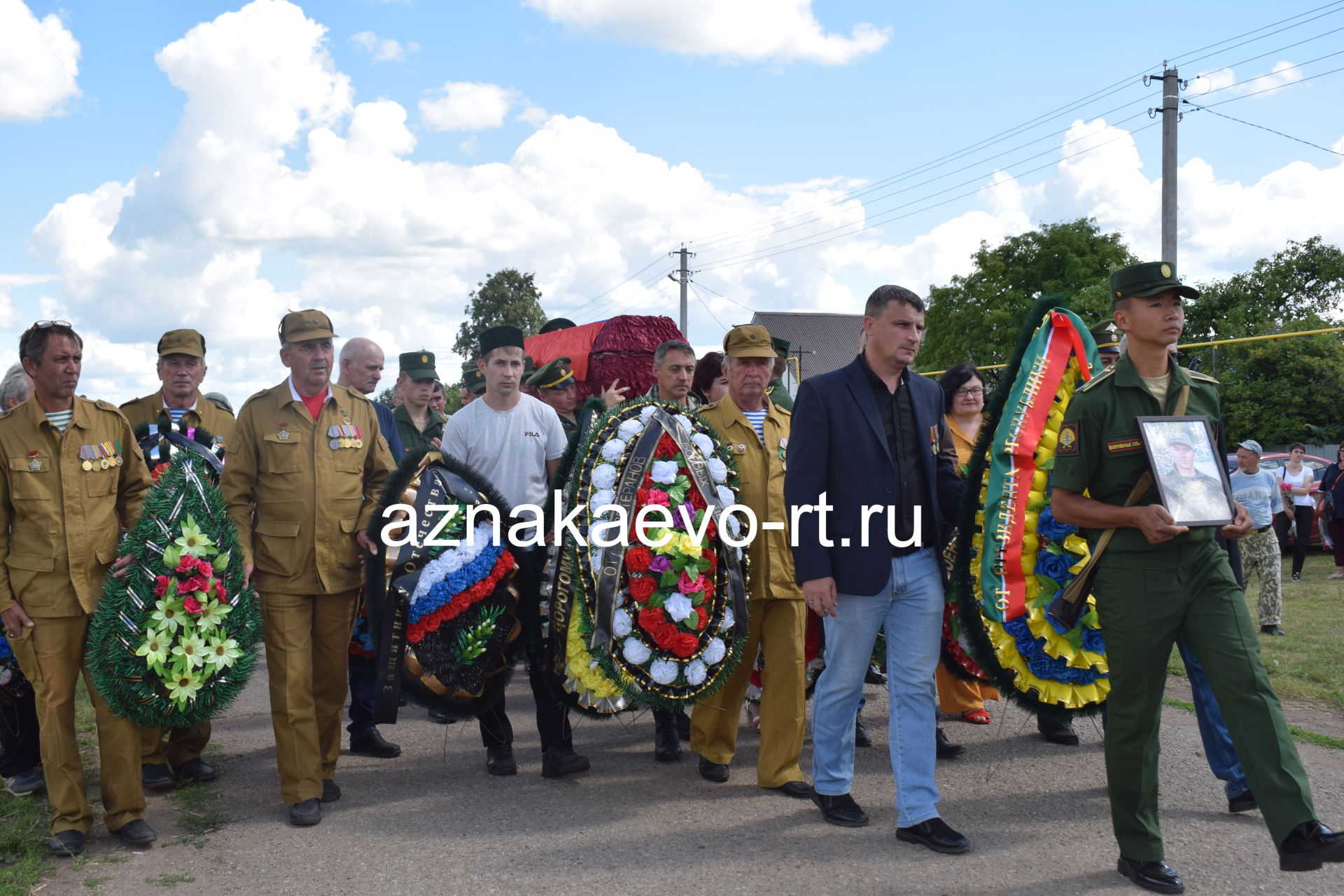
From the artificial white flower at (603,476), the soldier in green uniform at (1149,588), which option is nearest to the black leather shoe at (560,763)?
the artificial white flower at (603,476)

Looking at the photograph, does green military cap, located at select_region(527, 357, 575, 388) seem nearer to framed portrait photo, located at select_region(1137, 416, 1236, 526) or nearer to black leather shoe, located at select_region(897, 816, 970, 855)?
black leather shoe, located at select_region(897, 816, 970, 855)

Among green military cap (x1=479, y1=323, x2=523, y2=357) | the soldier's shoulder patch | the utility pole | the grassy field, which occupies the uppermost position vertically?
the utility pole

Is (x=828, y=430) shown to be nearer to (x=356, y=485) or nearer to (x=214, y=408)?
(x=356, y=485)

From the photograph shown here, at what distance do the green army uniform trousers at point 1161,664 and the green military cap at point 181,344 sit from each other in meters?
5.09

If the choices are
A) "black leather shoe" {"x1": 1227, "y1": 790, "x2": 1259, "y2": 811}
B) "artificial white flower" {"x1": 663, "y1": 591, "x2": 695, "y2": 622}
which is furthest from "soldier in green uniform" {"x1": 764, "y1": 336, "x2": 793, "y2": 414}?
"black leather shoe" {"x1": 1227, "y1": 790, "x2": 1259, "y2": 811}

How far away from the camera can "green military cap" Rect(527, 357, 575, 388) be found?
313 inches

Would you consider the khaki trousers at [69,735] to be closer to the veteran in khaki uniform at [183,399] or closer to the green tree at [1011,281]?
the veteran in khaki uniform at [183,399]

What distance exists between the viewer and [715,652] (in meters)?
5.22

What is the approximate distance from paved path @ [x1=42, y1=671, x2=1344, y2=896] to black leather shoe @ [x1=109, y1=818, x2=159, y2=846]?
0.06m

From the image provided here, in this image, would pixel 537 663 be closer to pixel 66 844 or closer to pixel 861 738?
pixel 861 738

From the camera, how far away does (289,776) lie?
498 centimetres

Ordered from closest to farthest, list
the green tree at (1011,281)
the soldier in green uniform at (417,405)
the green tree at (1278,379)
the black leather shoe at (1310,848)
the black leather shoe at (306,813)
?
the black leather shoe at (1310,848)
the black leather shoe at (306,813)
the soldier in green uniform at (417,405)
the green tree at (1278,379)
the green tree at (1011,281)

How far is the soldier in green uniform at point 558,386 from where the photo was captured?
7.96 m

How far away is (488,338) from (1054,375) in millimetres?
3066
